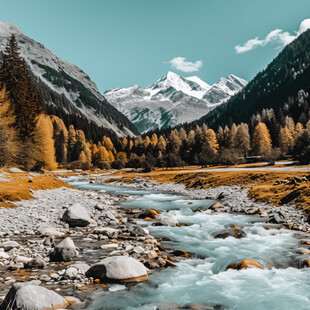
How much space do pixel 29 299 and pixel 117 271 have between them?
10.9ft

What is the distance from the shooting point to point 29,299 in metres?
6.00

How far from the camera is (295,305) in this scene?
7.86 meters

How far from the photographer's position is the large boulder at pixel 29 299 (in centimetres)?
589

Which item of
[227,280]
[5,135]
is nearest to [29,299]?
[227,280]

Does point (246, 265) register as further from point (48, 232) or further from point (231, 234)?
point (48, 232)

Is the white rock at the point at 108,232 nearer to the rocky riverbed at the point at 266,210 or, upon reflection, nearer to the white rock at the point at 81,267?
the white rock at the point at 81,267

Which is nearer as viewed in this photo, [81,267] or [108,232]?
[81,267]

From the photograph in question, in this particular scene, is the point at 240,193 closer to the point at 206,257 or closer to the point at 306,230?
the point at 306,230

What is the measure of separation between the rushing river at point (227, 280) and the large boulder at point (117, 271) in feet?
1.33

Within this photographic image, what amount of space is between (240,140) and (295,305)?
89.5 metres

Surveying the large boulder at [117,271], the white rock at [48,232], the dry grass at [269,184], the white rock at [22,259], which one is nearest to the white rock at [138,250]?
the large boulder at [117,271]

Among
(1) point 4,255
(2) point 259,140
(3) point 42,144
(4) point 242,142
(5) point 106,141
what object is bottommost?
(1) point 4,255

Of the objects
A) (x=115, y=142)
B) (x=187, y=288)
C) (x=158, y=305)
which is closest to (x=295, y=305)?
(x=187, y=288)

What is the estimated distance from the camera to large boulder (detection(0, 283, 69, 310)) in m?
5.89
